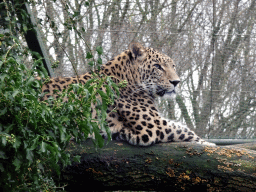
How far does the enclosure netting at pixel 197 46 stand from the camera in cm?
509

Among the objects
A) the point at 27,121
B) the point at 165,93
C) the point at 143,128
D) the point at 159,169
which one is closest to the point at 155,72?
the point at 165,93

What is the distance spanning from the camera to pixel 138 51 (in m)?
3.58

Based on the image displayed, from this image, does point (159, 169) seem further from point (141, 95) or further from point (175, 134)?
point (141, 95)

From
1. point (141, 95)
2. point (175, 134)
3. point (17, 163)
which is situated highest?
point (141, 95)

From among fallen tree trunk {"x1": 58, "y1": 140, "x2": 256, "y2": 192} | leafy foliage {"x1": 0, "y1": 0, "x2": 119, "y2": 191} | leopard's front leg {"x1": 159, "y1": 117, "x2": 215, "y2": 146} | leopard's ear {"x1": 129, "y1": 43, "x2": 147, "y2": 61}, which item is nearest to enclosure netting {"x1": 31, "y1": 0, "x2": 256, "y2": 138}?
leopard's ear {"x1": 129, "y1": 43, "x2": 147, "y2": 61}

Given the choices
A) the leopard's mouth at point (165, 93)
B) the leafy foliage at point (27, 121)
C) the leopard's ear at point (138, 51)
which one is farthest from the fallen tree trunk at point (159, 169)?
the leopard's ear at point (138, 51)

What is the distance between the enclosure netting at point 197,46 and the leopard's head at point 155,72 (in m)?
1.47

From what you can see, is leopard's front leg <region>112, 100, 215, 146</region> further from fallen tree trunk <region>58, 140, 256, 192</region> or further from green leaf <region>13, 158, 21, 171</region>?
green leaf <region>13, 158, 21, 171</region>

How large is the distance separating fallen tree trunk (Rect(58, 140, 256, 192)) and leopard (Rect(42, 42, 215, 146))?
0.31m

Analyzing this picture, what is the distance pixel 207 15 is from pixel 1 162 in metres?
4.76

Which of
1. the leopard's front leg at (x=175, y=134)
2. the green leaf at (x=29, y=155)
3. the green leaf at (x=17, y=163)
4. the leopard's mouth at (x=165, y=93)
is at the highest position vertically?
the leopard's mouth at (x=165, y=93)

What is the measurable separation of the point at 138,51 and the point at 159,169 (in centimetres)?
154

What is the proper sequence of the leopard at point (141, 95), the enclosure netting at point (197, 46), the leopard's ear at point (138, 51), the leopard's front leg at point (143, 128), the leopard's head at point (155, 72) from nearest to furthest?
the leopard's front leg at point (143, 128), the leopard at point (141, 95), the leopard's head at point (155, 72), the leopard's ear at point (138, 51), the enclosure netting at point (197, 46)

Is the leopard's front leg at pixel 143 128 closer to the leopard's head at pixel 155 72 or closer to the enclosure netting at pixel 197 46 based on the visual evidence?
the leopard's head at pixel 155 72
